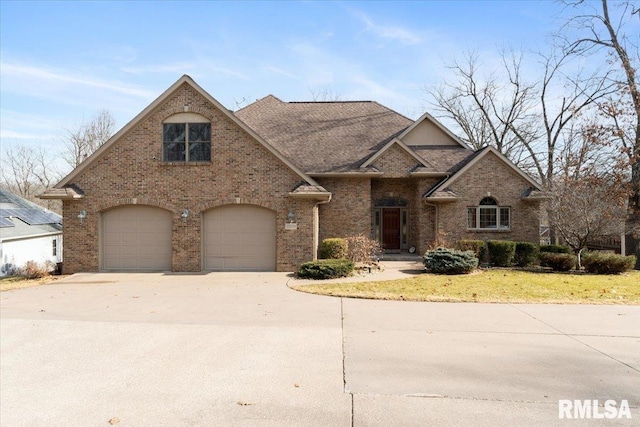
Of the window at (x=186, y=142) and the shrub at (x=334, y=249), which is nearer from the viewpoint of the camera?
the window at (x=186, y=142)

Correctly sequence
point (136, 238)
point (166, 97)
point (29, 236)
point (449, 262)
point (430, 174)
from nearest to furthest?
1. point (449, 262)
2. point (166, 97)
3. point (136, 238)
4. point (430, 174)
5. point (29, 236)

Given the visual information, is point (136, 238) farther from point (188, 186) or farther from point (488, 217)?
point (488, 217)

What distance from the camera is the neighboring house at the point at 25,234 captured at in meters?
21.0

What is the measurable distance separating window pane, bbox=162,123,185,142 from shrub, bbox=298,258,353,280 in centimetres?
733

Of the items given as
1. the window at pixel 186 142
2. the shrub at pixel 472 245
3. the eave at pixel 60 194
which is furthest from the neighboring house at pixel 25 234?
the shrub at pixel 472 245

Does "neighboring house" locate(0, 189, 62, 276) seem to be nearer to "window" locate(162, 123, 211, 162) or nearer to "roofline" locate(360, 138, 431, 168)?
"window" locate(162, 123, 211, 162)

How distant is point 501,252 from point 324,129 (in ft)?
36.3

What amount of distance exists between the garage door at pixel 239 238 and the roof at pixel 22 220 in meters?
12.2

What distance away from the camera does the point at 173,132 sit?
16.3 m

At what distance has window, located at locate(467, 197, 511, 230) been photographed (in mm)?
19562

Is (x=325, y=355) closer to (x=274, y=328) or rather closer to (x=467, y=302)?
(x=274, y=328)

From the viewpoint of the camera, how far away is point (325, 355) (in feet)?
20.4

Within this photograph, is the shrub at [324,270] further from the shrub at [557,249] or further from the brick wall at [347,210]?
the shrub at [557,249]

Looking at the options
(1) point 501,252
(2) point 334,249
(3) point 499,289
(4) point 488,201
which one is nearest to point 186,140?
(2) point 334,249
